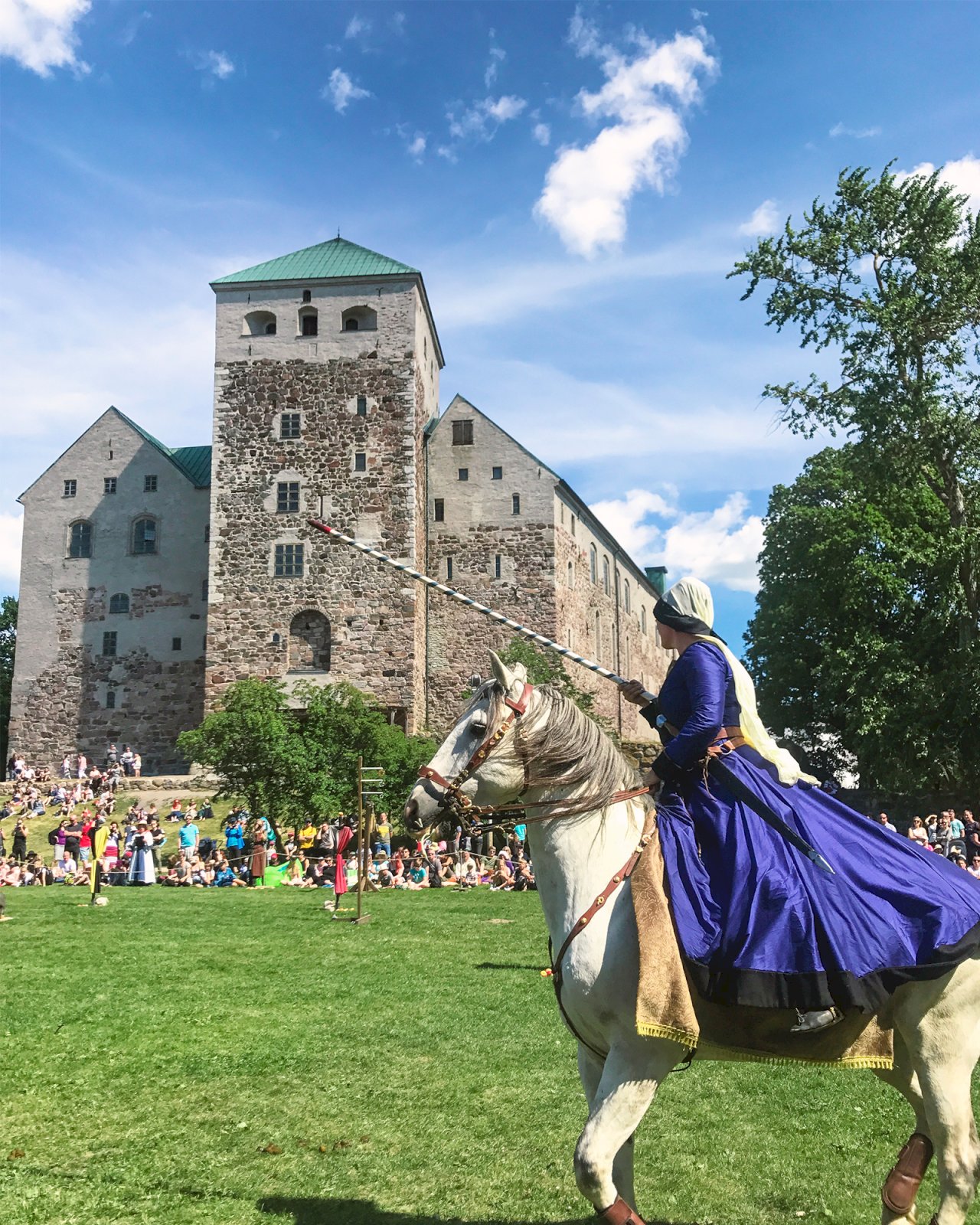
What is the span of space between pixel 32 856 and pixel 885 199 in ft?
103

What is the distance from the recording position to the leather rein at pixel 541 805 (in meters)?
5.14

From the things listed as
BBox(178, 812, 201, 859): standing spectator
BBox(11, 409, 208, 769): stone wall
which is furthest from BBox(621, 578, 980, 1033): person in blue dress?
BBox(11, 409, 208, 769): stone wall

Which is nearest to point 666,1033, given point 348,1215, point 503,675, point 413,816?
point 413,816

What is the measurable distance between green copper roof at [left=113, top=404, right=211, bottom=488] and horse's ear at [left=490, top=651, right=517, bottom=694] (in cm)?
5456

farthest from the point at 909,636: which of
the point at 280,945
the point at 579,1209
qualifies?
the point at 579,1209

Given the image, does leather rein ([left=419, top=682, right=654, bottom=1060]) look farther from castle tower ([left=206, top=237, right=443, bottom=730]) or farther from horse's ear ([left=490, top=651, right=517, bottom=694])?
Result: castle tower ([left=206, top=237, right=443, bottom=730])

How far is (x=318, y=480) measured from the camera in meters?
52.3

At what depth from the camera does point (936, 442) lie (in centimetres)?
2809

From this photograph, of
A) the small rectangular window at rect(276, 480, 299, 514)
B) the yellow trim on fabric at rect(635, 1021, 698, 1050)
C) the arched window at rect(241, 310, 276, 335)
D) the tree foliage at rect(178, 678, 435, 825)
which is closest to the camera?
the yellow trim on fabric at rect(635, 1021, 698, 1050)

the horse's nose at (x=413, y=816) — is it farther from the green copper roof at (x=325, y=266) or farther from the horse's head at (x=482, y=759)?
the green copper roof at (x=325, y=266)

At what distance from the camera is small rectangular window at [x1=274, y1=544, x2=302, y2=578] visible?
51844mm

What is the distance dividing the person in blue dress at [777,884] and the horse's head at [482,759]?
792 millimetres

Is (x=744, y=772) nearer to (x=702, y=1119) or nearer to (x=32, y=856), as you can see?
(x=702, y=1119)

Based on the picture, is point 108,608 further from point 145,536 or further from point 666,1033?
point 666,1033
